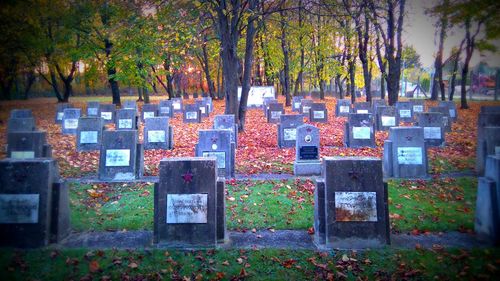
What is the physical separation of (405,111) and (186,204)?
1630cm

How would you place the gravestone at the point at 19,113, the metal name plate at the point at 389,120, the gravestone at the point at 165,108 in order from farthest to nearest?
the gravestone at the point at 165,108 < the gravestone at the point at 19,113 < the metal name plate at the point at 389,120

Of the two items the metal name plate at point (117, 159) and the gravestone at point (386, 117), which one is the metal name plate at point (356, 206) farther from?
the gravestone at point (386, 117)

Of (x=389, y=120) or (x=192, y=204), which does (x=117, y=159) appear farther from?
(x=389, y=120)

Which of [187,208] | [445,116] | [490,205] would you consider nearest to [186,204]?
[187,208]

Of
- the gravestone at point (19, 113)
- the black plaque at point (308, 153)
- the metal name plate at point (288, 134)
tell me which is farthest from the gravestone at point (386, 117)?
the gravestone at point (19, 113)

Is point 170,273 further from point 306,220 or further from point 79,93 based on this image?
point 79,93

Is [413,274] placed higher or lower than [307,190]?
lower

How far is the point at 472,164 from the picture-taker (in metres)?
9.97

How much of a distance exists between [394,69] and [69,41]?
1979 centimetres

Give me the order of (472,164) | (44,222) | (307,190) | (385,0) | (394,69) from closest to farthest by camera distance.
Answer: (44,222) → (307,190) → (472,164) → (385,0) → (394,69)

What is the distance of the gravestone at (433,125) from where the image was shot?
1245 centimetres

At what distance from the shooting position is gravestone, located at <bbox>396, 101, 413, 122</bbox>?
61.5 feet

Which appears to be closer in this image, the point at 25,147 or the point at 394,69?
the point at 25,147

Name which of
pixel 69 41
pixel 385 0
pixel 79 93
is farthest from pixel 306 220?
pixel 79 93
